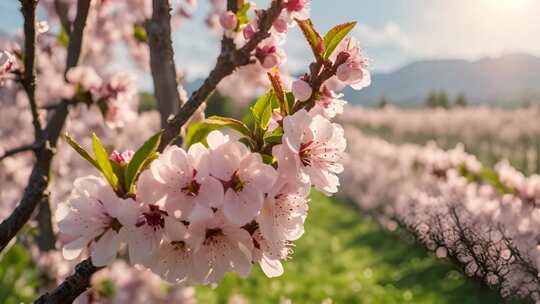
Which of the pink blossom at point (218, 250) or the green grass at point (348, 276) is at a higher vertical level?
the pink blossom at point (218, 250)

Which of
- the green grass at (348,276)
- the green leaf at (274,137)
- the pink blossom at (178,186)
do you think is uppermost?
the green leaf at (274,137)

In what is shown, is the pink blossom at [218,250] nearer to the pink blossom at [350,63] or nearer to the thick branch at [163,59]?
the pink blossom at [350,63]

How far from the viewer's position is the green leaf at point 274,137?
1112 mm

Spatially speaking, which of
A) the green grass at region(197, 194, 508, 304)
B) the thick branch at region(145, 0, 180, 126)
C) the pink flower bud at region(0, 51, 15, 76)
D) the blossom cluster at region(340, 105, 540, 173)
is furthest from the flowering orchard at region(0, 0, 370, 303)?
the blossom cluster at region(340, 105, 540, 173)

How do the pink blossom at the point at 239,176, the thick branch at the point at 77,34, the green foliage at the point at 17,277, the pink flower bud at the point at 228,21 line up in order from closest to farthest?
the pink blossom at the point at 239,176 → the pink flower bud at the point at 228,21 → the thick branch at the point at 77,34 → the green foliage at the point at 17,277

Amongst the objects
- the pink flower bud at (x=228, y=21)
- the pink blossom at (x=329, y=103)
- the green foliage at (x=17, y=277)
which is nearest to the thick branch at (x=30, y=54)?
the pink flower bud at (x=228, y=21)

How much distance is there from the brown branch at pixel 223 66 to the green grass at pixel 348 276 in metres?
2.37

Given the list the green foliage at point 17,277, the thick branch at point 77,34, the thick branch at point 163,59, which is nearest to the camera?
the thick branch at point 163,59

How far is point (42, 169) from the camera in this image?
6.33ft

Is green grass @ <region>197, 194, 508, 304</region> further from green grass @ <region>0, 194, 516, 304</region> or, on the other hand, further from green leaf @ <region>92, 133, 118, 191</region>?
green leaf @ <region>92, 133, 118, 191</region>

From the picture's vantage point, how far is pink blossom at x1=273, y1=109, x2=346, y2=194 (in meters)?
1.06

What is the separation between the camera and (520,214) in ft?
6.32

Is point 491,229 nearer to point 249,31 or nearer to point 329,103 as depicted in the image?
point 329,103

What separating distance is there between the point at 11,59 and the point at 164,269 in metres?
0.92
